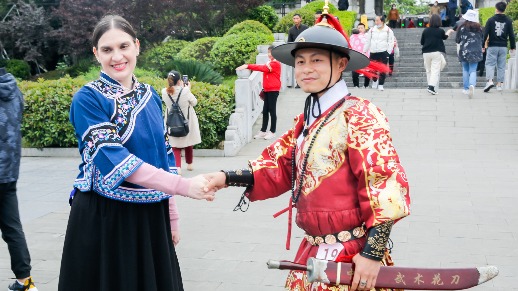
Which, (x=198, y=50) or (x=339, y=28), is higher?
(x=339, y=28)

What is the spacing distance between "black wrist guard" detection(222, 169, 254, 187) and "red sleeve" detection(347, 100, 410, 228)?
61 centimetres

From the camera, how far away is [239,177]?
10.9 feet

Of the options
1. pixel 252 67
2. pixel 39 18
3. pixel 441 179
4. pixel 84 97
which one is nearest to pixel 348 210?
pixel 84 97

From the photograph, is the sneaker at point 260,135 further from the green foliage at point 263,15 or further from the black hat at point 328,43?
the green foliage at point 263,15

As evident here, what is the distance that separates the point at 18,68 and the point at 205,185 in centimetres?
2244

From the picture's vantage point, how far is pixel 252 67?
1170cm

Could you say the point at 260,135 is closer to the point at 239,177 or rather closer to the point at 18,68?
the point at 239,177

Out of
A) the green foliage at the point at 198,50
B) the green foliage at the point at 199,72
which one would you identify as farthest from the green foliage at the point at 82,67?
the green foliage at the point at 199,72

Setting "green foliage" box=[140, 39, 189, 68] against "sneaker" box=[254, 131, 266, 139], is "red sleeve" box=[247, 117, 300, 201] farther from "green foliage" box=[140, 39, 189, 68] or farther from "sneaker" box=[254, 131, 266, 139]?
"green foliage" box=[140, 39, 189, 68]

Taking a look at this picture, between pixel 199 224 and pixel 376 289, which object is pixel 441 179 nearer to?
pixel 199 224

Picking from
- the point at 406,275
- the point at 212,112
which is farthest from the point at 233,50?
the point at 406,275

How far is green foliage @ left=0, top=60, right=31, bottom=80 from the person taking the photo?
77.9ft

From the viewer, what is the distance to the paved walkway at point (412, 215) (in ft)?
18.8

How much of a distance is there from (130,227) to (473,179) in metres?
6.79
